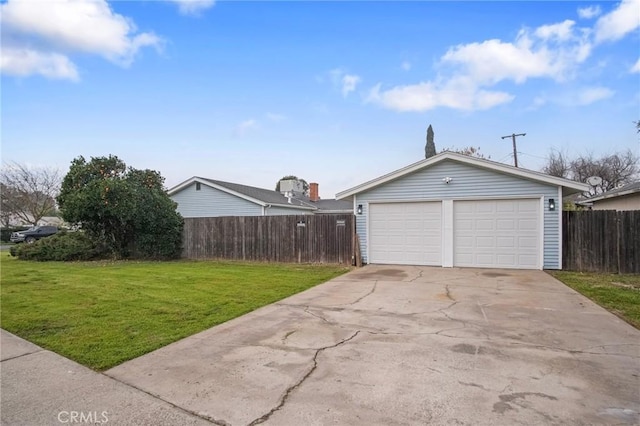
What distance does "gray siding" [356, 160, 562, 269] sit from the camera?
1049 cm

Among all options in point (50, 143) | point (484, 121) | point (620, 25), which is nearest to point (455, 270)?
point (620, 25)

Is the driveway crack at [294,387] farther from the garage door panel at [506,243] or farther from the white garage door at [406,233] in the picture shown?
the garage door panel at [506,243]

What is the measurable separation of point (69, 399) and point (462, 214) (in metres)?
10.8

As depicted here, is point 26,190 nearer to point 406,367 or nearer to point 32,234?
point 32,234

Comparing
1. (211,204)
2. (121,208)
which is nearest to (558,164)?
(211,204)

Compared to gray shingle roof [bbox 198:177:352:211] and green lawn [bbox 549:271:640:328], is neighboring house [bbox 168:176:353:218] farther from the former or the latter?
green lawn [bbox 549:271:640:328]

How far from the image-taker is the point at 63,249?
48.3ft

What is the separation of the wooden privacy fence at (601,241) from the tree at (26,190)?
4234 centimetres

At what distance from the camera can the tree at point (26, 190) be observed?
34375 millimetres

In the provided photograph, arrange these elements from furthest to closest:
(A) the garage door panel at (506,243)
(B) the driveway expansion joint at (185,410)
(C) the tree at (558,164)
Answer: (C) the tree at (558,164), (A) the garage door panel at (506,243), (B) the driveway expansion joint at (185,410)

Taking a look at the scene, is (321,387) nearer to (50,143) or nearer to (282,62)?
(282,62)

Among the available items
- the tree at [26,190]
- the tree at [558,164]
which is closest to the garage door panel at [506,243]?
the tree at [558,164]

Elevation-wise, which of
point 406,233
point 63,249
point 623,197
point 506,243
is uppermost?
point 623,197

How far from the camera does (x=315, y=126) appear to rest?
57.0 feet
